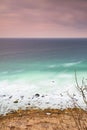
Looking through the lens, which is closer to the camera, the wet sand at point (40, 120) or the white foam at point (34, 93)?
the wet sand at point (40, 120)

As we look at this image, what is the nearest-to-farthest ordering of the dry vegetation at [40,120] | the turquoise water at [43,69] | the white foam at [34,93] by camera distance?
1. the dry vegetation at [40,120]
2. the white foam at [34,93]
3. the turquoise water at [43,69]

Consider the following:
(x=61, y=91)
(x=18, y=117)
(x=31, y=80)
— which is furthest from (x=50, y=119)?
(x=31, y=80)

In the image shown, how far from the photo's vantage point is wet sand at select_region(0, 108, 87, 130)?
27.1 ft

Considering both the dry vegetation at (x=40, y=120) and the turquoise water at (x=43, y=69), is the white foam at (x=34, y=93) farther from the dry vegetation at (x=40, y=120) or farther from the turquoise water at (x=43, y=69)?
the dry vegetation at (x=40, y=120)

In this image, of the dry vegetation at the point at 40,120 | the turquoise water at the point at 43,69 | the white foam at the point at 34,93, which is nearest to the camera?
the dry vegetation at the point at 40,120

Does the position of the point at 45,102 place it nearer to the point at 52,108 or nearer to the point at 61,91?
the point at 52,108

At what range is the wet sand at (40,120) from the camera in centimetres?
825

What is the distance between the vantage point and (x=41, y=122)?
29.1 feet

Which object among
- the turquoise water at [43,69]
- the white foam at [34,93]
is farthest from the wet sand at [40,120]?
the turquoise water at [43,69]

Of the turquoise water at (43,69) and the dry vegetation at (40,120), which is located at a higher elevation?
the dry vegetation at (40,120)

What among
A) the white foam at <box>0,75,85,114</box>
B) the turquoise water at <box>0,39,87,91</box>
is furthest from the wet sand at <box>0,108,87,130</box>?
the turquoise water at <box>0,39,87,91</box>

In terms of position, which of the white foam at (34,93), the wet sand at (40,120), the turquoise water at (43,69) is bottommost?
the turquoise water at (43,69)

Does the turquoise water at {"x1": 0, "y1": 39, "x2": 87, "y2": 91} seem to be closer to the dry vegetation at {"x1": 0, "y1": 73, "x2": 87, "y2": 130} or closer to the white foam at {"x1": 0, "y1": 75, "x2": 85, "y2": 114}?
the white foam at {"x1": 0, "y1": 75, "x2": 85, "y2": 114}

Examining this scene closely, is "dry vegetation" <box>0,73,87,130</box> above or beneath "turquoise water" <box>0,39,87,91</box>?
above
